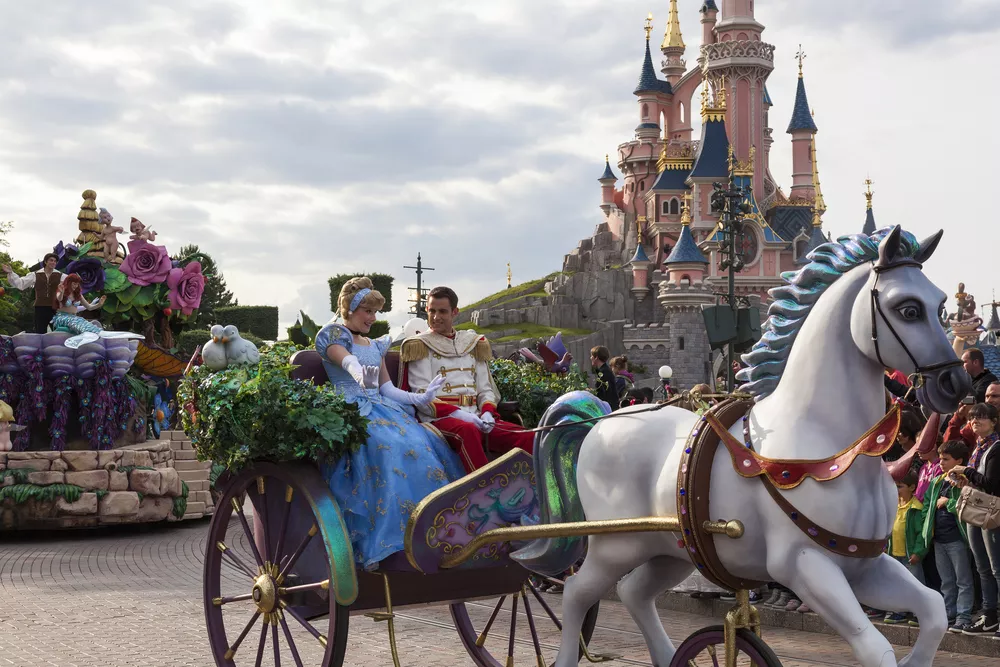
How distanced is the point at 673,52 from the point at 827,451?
94.2 meters

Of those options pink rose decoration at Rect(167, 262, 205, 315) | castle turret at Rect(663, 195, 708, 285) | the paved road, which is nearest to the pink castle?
castle turret at Rect(663, 195, 708, 285)

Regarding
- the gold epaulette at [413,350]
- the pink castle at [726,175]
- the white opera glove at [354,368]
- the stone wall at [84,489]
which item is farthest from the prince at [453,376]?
the pink castle at [726,175]

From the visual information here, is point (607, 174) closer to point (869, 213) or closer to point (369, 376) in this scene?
point (869, 213)

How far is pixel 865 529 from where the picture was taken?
4645mm

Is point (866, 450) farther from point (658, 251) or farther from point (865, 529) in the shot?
point (658, 251)

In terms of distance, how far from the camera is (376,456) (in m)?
6.22

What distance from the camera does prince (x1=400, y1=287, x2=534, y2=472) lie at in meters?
6.55

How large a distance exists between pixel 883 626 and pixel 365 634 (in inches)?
155

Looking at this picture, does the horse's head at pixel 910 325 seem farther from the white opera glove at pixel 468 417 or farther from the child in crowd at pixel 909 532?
the child in crowd at pixel 909 532

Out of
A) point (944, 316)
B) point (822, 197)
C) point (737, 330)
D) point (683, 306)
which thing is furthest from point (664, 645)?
point (822, 197)

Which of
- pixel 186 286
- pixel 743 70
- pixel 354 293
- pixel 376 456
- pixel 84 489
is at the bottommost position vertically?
pixel 84 489

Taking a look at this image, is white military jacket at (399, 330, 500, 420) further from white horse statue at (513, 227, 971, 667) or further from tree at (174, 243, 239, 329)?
tree at (174, 243, 239, 329)

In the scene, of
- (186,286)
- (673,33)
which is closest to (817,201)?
(673,33)

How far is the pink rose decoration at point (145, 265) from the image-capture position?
18078 millimetres
